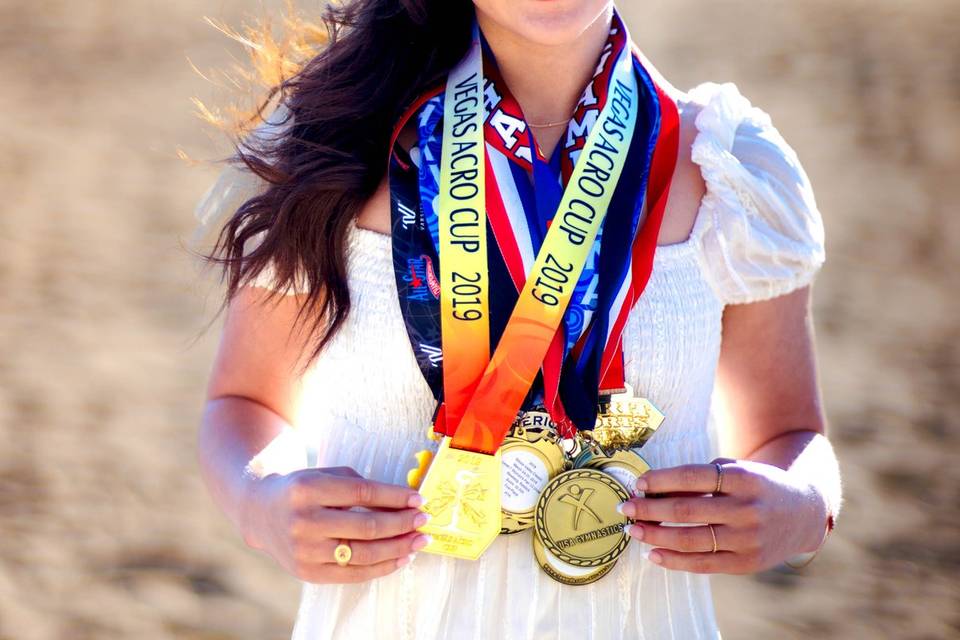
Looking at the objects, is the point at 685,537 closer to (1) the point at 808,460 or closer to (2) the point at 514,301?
(1) the point at 808,460

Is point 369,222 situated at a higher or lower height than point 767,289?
higher

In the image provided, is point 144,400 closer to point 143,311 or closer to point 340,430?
point 143,311

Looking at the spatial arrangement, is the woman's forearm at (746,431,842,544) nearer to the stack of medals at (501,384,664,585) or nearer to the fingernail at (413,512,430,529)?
the stack of medals at (501,384,664,585)

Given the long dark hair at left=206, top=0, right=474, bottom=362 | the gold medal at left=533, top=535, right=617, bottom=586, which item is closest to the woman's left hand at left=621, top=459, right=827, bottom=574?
the gold medal at left=533, top=535, right=617, bottom=586

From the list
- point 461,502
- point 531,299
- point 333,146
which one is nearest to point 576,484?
point 461,502

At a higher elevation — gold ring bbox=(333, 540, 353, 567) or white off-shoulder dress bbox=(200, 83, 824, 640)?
white off-shoulder dress bbox=(200, 83, 824, 640)

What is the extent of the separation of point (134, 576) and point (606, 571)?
3353 millimetres

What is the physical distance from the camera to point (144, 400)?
564 cm

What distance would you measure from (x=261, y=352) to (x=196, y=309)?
4.80m

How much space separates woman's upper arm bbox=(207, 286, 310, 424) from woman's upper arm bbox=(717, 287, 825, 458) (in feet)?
2.08

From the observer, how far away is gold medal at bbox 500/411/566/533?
1580mm

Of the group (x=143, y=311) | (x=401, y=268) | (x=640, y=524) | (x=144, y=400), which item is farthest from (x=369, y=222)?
(x=143, y=311)

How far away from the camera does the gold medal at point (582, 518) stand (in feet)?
5.10

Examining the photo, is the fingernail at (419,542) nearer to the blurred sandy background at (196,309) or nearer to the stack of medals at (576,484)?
the stack of medals at (576,484)
